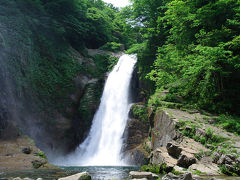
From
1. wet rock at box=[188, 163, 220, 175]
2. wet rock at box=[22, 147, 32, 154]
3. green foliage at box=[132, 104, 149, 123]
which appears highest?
green foliage at box=[132, 104, 149, 123]

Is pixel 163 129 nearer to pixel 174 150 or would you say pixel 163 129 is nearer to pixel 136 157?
pixel 174 150

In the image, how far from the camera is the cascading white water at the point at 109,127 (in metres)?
16.4

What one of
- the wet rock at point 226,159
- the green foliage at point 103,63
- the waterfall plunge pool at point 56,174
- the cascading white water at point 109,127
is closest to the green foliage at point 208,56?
the wet rock at point 226,159

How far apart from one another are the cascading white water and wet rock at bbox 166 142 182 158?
7.82 metres

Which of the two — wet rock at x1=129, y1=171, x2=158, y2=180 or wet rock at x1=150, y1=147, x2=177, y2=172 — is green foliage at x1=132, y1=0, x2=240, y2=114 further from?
wet rock at x1=129, y1=171, x2=158, y2=180

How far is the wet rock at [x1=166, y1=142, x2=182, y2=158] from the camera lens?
7644 millimetres

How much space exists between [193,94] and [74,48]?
1645 cm

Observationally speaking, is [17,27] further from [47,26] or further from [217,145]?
[217,145]

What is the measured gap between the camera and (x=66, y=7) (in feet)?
73.8

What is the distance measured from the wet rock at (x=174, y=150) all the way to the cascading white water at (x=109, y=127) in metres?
7.82

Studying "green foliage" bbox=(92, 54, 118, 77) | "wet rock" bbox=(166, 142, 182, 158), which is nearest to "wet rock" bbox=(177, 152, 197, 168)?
"wet rock" bbox=(166, 142, 182, 158)

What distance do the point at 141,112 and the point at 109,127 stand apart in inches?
127

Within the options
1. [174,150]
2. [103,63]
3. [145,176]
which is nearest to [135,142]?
[174,150]

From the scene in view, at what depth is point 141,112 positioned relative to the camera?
16.9 metres
